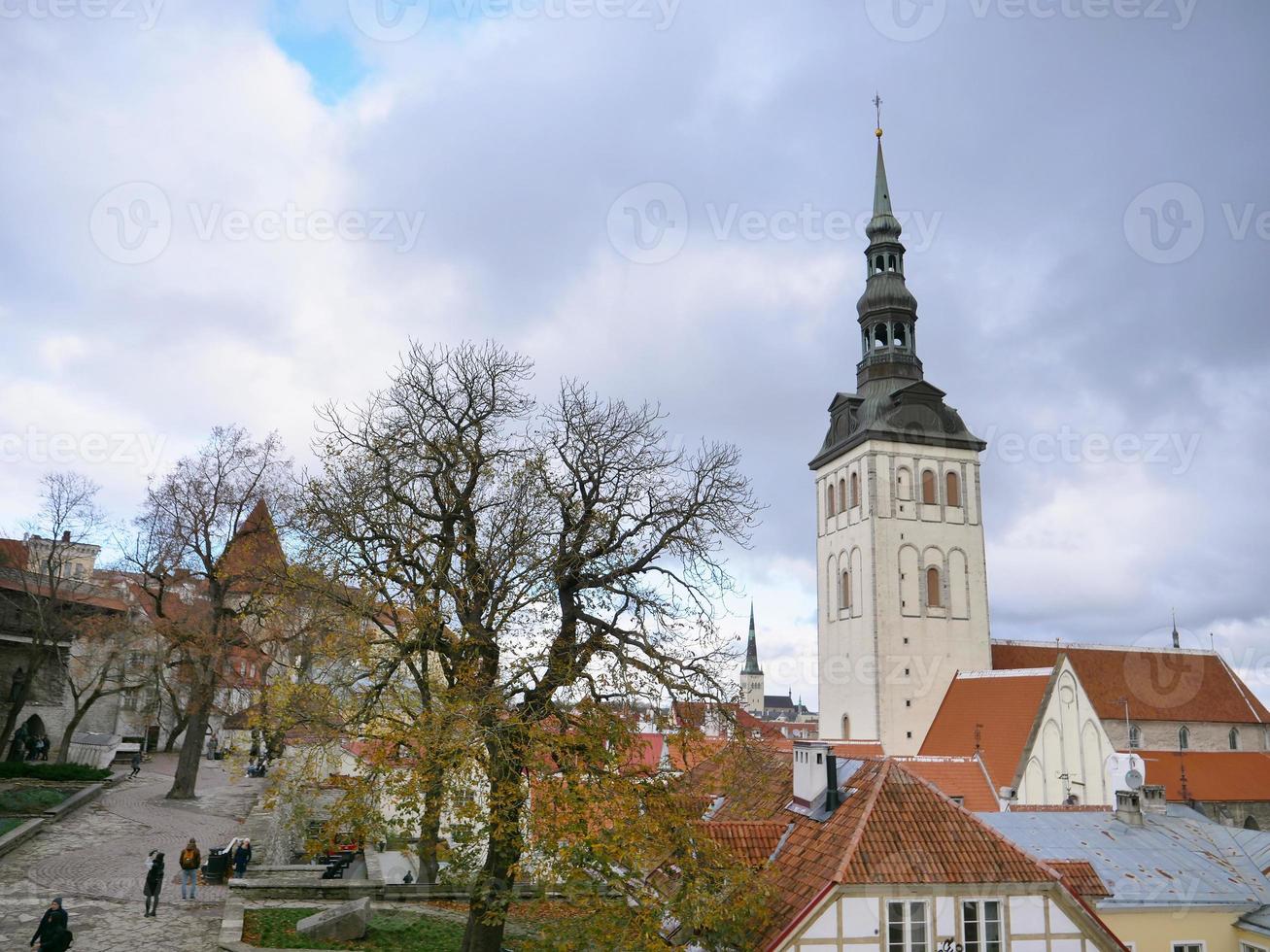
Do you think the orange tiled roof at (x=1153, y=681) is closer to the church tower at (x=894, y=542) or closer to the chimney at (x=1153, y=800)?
the church tower at (x=894, y=542)

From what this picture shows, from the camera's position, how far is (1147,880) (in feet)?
67.8

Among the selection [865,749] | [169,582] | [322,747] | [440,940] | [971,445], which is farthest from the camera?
[971,445]

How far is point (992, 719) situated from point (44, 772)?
120 ft

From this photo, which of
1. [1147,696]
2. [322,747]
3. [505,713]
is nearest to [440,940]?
[322,747]

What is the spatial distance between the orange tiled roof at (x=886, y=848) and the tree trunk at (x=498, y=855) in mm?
4015

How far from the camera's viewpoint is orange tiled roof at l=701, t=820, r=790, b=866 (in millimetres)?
17500

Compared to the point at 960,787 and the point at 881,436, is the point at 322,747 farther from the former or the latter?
the point at 881,436

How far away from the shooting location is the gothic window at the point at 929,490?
5194 cm

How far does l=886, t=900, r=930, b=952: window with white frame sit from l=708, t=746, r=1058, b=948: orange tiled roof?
1.63ft

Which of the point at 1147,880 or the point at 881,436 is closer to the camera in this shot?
the point at 1147,880

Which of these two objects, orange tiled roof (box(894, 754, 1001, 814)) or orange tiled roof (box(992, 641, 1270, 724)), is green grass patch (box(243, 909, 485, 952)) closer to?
orange tiled roof (box(894, 754, 1001, 814))

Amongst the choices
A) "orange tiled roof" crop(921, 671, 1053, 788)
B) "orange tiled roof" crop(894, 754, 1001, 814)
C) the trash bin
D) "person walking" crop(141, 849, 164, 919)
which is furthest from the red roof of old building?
"orange tiled roof" crop(921, 671, 1053, 788)

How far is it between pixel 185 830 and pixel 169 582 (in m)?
10.2

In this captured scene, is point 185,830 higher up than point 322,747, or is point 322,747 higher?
point 322,747
